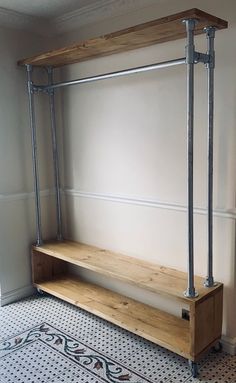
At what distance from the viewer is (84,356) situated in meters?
2.26

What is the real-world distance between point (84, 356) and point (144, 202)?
107cm

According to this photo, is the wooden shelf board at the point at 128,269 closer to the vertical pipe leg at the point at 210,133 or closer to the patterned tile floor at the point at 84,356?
the vertical pipe leg at the point at 210,133

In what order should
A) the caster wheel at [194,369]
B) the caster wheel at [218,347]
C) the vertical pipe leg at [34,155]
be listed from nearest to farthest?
the caster wheel at [194,369] → the caster wheel at [218,347] → the vertical pipe leg at [34,155]

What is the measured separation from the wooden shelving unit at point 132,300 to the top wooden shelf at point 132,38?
1.45m

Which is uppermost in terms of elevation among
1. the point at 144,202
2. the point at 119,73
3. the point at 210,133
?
the point at 119,73

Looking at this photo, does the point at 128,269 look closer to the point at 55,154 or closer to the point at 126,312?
the point at 126,312

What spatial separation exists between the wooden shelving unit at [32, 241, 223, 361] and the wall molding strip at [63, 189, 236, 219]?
41cm

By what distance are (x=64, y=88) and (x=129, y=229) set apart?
131cm

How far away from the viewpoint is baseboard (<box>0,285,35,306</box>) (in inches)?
118

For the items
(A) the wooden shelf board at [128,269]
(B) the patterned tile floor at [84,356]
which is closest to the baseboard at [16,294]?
(B) the patterned tile floor at [84,356]

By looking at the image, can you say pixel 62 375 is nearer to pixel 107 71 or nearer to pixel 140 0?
pixel 107 71

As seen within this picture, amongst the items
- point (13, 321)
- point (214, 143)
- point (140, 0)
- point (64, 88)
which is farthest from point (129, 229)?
point (140, 0)

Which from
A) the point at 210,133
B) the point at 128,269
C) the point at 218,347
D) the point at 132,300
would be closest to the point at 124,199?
the point at 128,269

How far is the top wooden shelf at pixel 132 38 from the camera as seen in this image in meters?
1.81
